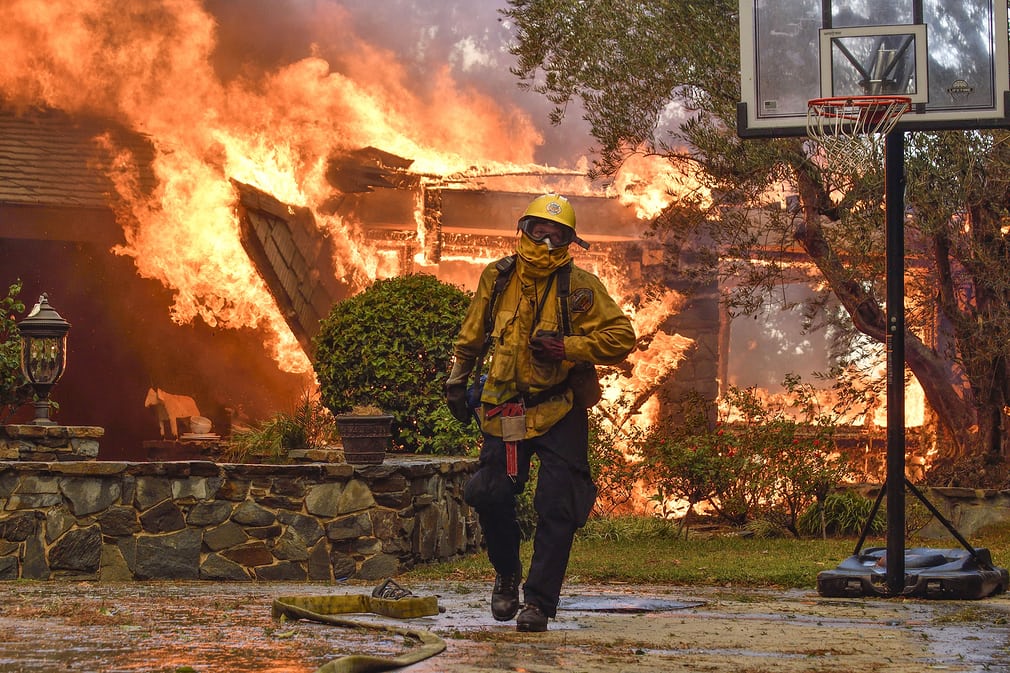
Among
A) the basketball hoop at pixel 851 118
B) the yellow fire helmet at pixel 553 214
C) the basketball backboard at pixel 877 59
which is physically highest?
the basketball backboard at pixel 877 59

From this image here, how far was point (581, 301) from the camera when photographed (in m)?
6.00

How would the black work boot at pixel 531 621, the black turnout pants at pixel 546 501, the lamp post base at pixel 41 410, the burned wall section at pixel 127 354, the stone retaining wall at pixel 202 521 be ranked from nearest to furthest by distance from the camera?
the black work boot at pixel 531 621
the black turnout pants at pixel 546 501
the stone retaining wall at pixel 202 521
the lamp post base at pixel 41 410
the burned wall section at pixel 127 354

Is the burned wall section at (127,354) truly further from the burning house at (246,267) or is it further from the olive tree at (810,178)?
the olive tree at (810,178)

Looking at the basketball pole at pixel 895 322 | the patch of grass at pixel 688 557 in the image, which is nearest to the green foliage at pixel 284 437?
the patch of grass at pixel 688 557

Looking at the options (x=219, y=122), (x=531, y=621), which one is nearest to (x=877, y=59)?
(x=531, y=621)

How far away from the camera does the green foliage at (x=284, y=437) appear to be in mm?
12016

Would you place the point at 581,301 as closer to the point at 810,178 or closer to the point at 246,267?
the point at 810,178

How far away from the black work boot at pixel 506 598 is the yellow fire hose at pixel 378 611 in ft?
1.01

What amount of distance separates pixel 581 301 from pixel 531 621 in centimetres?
146

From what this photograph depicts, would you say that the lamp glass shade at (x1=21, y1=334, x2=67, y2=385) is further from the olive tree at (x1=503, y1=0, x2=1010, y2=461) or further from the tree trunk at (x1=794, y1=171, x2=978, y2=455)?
the tree trunk at (x1=794, y1=171, x2=978, y2=455)

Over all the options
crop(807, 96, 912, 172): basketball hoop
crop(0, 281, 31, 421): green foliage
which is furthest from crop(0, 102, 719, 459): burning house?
crop(807, 96, 912, 172): basketball hoop

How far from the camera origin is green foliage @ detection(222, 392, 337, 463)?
12016 mm

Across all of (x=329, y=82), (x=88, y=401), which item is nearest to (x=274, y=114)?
(x=329, y=82)

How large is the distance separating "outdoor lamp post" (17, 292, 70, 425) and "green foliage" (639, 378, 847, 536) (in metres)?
5.60
